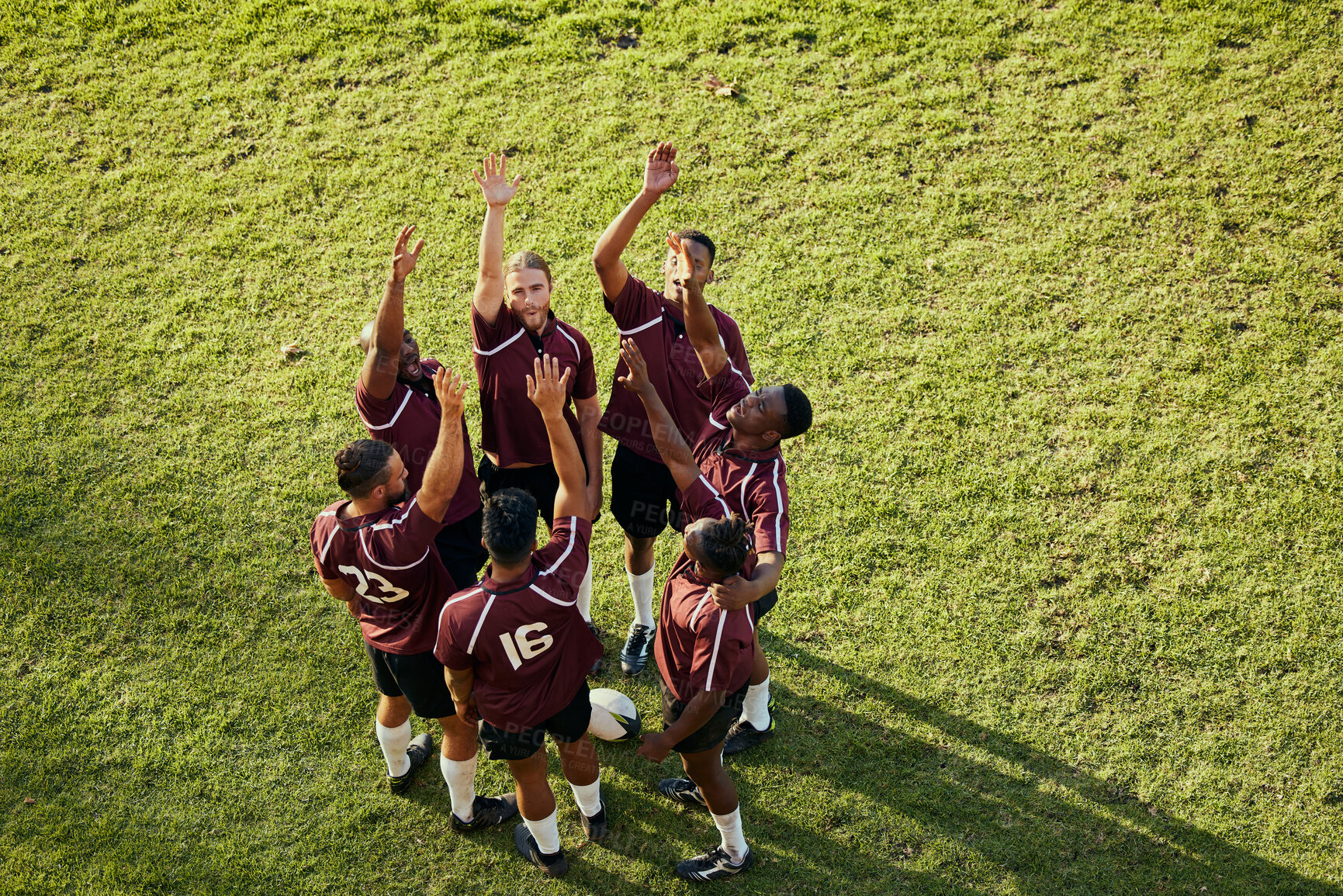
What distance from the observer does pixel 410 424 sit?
5.07 metres

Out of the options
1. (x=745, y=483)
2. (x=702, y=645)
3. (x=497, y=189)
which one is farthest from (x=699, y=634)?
(x=497, y=189)

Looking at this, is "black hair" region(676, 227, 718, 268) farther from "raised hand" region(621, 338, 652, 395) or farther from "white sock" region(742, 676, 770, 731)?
"white sock" region(742, 676, 770, 731)

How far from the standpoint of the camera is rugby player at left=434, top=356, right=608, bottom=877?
13.4 ft

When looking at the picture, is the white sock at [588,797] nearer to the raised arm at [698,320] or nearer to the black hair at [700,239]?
the raised arm at [698,320]

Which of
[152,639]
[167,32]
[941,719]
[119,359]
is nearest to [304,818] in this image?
[152,639]

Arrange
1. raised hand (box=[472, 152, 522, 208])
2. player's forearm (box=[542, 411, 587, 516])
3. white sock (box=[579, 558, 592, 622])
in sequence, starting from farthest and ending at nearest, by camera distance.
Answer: white sock (box=[579, 558, 592, 622]) → raised hand (box=[472, 152, 522, 208]) → player's forearm (box=[542, 411, 587, 516])

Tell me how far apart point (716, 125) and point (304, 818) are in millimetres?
6892

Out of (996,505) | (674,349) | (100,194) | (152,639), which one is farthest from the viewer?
(100,194)

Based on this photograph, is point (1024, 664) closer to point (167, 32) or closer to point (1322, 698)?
point (1322, 698)

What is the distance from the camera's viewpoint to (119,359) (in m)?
7.66

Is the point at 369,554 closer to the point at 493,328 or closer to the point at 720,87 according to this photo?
the point at 493,328

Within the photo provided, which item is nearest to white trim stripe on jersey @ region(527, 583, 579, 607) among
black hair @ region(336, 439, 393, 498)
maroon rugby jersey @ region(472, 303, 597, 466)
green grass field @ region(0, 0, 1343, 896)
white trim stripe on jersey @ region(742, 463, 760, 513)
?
black hair @ region(336, 439, 393, 498)

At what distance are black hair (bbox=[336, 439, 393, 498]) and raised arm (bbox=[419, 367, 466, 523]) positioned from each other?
0.22 meters

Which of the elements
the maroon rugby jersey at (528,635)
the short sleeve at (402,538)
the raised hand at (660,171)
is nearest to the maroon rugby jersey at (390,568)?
the short sleeve at (402,538)
